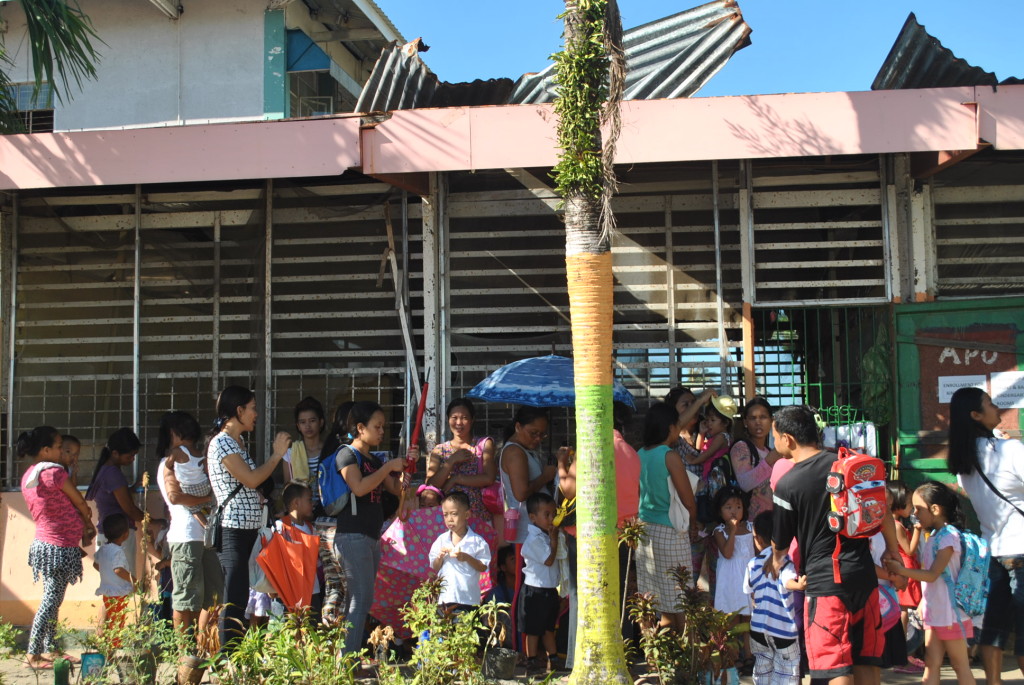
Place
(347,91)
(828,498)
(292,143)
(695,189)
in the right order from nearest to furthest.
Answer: (828,498) → (292,143) → (695,189) → (347,91)

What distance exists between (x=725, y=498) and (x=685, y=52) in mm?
3586

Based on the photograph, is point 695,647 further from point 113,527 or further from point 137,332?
point 137,332

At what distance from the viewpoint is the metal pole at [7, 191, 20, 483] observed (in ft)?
27.9

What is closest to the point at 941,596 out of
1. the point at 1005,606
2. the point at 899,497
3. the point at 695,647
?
the point at 1005,606

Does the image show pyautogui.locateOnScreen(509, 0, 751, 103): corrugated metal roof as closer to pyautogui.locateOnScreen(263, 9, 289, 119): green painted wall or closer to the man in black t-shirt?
the man in black t-shirt

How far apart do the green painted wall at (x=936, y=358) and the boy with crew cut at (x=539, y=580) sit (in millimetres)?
3050

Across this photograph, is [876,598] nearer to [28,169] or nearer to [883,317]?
[883,317]

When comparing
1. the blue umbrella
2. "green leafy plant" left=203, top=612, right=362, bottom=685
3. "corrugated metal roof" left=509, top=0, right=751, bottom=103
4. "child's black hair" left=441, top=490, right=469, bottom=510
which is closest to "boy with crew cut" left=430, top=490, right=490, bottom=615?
"child's black hair" left=441, top=490, right=469, bottom=510

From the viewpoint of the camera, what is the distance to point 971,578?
573cm

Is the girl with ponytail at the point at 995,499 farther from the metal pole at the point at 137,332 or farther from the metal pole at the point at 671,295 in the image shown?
the metal pole at the point at 137,332

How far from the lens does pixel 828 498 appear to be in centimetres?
471

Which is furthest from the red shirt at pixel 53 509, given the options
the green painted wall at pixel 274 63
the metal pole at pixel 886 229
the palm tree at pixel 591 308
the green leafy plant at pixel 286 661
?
the green painted wall at pixel 274 63

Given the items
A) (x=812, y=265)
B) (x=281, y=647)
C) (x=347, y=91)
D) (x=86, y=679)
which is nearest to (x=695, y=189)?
(x=812, y=265)

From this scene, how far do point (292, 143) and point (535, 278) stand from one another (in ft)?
7.45
